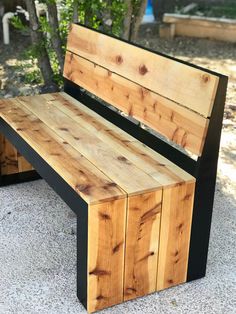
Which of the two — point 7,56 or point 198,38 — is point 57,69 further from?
point 198,38

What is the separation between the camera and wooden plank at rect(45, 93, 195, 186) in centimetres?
270

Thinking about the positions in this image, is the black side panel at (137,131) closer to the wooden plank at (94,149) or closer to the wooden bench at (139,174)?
the wooden bench at (139,174)

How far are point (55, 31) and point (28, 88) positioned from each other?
3.77ft

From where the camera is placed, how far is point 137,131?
3.19 meters

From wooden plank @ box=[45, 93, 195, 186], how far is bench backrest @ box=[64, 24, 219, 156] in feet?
0.43

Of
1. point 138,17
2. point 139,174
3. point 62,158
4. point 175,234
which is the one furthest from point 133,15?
point 175,234

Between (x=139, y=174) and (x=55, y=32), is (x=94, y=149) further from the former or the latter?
(x=55, y=32)

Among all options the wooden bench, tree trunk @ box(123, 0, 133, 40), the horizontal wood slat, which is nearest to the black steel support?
the wooden bench

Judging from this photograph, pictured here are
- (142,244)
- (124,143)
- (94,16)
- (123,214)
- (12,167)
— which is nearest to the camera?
(123,214)

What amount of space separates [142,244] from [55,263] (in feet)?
2.08

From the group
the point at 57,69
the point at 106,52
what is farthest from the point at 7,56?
the point at 106,52

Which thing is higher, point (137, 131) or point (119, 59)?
point (119, 59)

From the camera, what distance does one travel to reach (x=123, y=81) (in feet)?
10.6

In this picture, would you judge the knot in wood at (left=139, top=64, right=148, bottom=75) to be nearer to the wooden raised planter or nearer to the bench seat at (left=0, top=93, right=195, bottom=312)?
the bench seat at (left=0, top=93, right=195, bottom=312)
